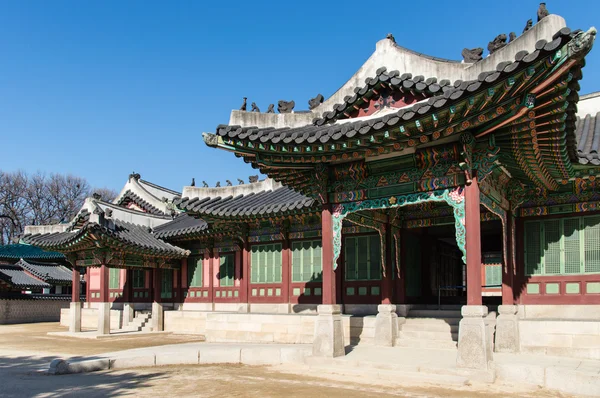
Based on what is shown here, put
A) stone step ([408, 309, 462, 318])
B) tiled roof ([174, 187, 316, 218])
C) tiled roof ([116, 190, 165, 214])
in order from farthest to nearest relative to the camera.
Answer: tiled roof ([116, 190, 165, 214])
tiled roof ([174, 187, 316, 218])
stone step ([408, 309, 462, 318])

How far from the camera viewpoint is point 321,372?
37.8ft

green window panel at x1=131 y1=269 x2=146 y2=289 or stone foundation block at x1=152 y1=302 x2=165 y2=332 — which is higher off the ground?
green window panel at x1=131 y1=269 x2=146 y2=289

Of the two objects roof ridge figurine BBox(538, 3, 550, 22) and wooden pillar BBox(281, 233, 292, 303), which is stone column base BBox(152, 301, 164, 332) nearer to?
wooden pillar BBox(281, 233, 292, 303)

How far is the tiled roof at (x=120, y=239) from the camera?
2269 cm

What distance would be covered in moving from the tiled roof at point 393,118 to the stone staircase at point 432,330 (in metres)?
5.55

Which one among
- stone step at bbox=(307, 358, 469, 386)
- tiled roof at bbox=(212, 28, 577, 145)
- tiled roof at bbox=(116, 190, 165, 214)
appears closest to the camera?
tiled roof at bbox=(212, 28, 577, 145)

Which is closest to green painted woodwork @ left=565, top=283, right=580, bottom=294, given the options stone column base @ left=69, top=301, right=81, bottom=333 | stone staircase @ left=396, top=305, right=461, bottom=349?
stone staircase @ left=396, top=305, right=461, bottom=349

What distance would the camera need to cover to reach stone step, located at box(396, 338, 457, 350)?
Result: 12969 mm

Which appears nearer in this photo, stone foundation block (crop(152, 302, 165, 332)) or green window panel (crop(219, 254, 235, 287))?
Answer: green window panel (crop(219, 254, 235, 287))

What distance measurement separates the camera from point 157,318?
24.5 m

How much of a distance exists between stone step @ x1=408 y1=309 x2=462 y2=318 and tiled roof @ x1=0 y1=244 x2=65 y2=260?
3152 cm

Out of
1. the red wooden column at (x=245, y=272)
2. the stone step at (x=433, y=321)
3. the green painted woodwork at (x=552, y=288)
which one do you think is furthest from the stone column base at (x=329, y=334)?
the red wooden column at (x=245, y=272)

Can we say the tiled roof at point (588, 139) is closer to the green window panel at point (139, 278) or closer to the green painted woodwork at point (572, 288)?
the green painted woodwork at point (572, 288)

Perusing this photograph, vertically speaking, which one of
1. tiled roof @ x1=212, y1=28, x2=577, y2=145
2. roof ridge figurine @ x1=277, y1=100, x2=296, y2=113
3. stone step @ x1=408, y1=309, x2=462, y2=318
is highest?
roof ridge figurine @ x1=277, y1=100, x2=296, y2=113
